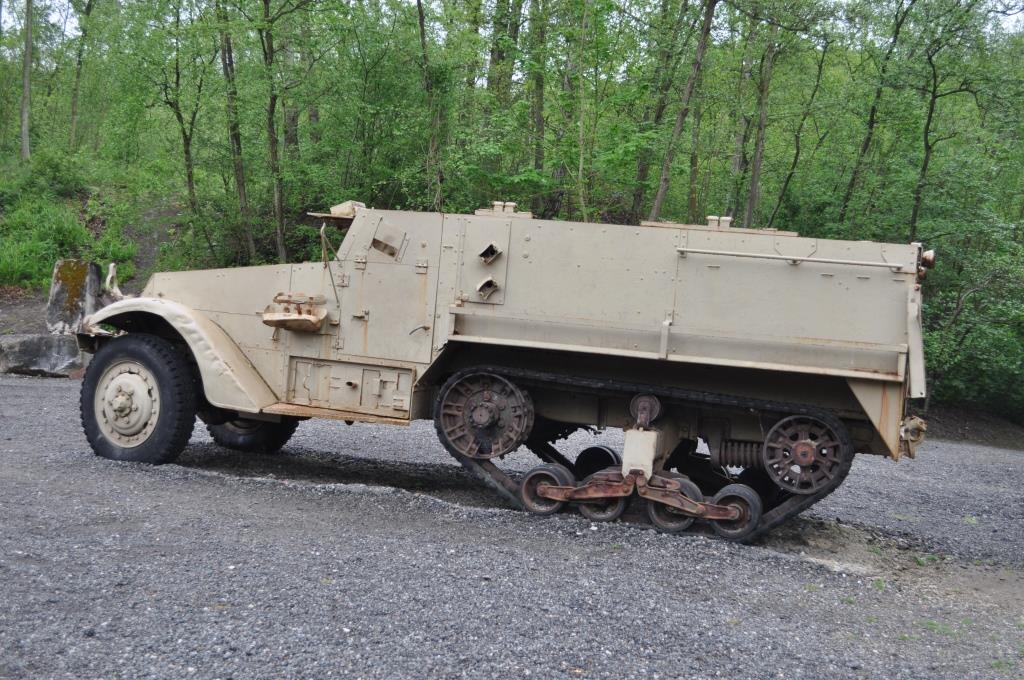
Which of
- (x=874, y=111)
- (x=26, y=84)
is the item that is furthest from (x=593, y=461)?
(x=26, y=84)

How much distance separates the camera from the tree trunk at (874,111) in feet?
57.3

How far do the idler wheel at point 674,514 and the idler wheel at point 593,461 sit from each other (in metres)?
1.18

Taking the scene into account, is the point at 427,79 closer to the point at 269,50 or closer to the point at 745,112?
the point at 269,50

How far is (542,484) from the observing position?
6.97 metres

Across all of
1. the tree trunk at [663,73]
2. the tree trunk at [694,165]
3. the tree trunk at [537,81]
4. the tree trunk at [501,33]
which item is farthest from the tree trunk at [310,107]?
the tree trunk at [694,165]

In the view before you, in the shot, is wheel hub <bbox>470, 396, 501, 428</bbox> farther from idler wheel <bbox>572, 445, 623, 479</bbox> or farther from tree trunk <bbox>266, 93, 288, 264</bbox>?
tree trunk <bbox>266, 93, 288, 264</bbox>

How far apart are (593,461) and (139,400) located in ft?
12.8

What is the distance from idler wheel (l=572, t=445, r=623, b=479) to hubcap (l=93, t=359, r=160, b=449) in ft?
11.9

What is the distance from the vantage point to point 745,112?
16.8m

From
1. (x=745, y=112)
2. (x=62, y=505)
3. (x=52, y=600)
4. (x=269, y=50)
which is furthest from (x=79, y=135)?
(x=52, y=600)

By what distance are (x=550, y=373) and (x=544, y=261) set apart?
2.74ft

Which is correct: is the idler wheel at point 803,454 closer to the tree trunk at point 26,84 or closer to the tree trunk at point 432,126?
the tree trunk at point 432,126

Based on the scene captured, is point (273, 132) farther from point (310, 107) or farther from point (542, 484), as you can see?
point (542, 484)

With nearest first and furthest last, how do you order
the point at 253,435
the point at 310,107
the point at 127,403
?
the point at 127,403
the point at 253,435
the point at 310,107
